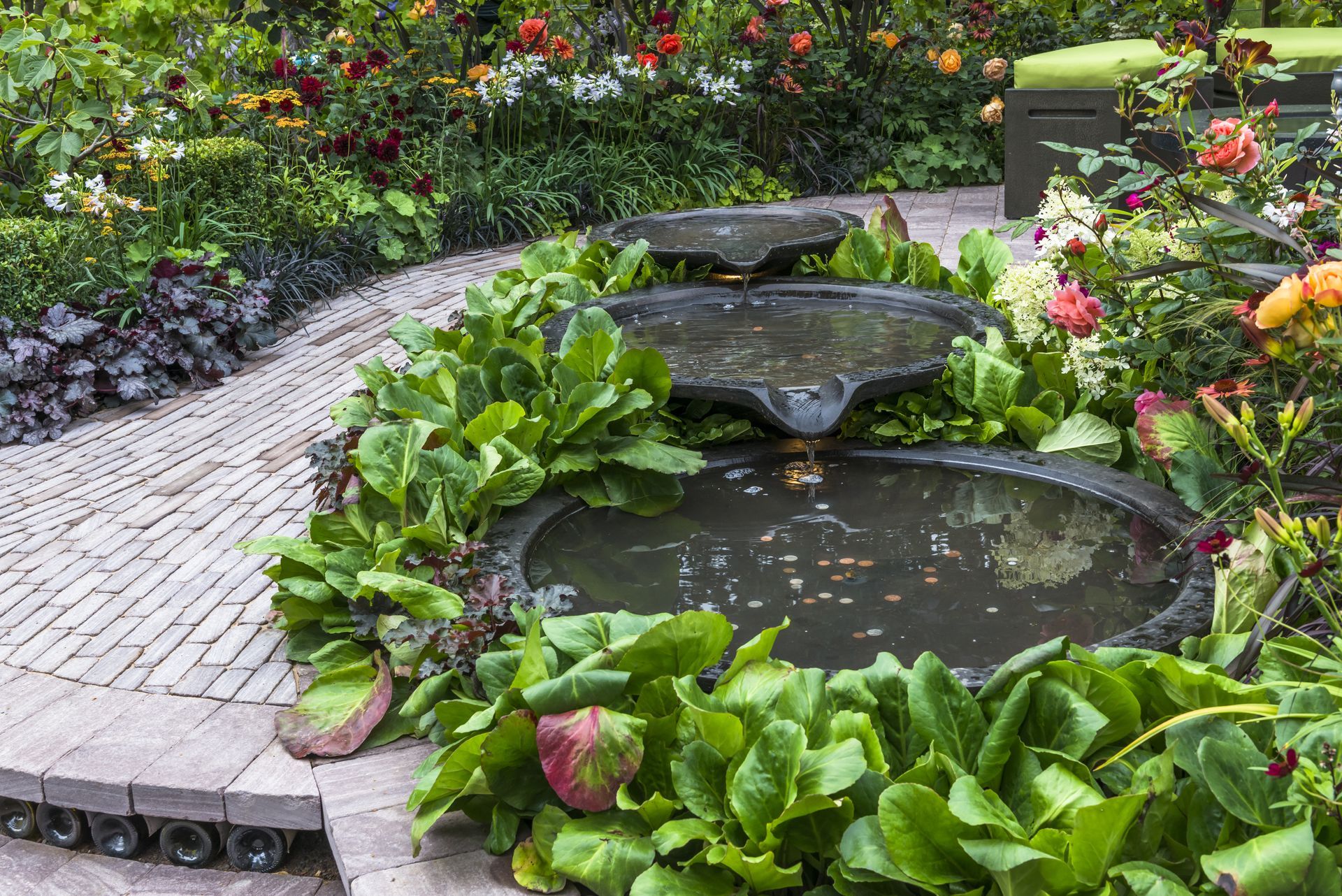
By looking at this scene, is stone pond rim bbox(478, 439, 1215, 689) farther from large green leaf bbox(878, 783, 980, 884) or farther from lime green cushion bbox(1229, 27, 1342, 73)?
lime green cushion bbox(1229, 27, 1342, 73)

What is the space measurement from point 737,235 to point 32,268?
109 inches

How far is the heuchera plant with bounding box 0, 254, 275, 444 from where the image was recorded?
4.30 metres

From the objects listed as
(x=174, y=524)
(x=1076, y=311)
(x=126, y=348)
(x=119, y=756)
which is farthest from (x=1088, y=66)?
(x=119, y=756)

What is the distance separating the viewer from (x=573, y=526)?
280 centimetres

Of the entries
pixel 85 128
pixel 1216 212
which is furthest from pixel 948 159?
pixel 1216 212

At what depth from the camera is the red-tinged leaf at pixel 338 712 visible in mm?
2236

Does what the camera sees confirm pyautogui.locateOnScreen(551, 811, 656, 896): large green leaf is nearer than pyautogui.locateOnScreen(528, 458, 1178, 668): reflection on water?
Yes

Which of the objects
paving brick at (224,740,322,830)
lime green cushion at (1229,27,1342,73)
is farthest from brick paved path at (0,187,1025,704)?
lime green cushion at (1229,27,1342,73)

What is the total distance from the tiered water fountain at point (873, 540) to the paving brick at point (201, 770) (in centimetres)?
60

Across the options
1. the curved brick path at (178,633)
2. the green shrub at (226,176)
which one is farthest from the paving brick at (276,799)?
the green shrub at (226,176)

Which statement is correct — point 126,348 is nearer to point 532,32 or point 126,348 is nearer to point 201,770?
point 201,770

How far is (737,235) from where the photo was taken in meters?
5.04

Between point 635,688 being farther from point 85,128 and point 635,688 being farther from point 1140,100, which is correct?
point 1140,100

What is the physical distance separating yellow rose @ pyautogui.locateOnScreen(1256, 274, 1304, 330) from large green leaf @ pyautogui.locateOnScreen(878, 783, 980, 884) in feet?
2.59
